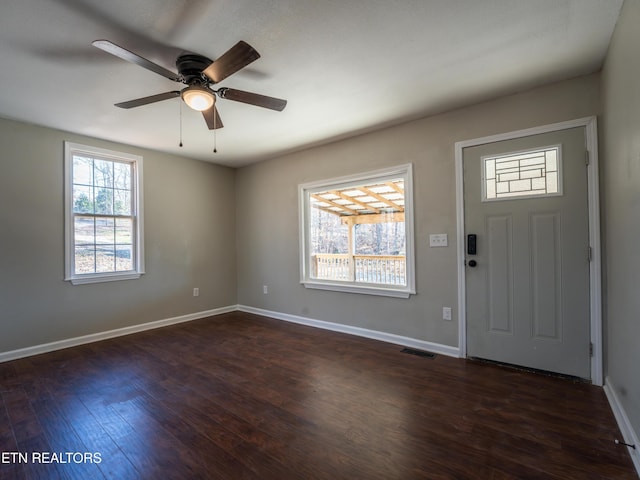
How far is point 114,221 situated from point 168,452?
3.18 meters

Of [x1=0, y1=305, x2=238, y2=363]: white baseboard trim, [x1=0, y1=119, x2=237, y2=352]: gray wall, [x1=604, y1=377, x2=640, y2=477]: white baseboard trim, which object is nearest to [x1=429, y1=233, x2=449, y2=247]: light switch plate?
[x1=604, y1=377, x2=640, y2=477]: white baseboard trim

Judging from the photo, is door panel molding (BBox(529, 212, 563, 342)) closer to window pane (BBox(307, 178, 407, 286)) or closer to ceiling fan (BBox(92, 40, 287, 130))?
window pane (BBox(307, 178, 407, 286))

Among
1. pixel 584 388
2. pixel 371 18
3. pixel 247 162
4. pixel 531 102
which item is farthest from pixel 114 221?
pixel 584 388

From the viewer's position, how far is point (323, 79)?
2.47 m

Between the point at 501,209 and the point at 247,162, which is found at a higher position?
the point at 247,162

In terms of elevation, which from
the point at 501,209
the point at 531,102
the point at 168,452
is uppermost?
the point at 531,102

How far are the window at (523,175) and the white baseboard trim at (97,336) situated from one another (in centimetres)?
421

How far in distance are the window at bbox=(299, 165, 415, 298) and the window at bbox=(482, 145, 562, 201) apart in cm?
78

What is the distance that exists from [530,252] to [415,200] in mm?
1167

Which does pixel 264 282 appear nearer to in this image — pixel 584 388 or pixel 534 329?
pixel 534 329

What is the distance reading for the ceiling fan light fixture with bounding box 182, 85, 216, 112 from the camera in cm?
207

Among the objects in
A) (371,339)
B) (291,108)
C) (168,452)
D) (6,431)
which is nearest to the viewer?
(168,452)

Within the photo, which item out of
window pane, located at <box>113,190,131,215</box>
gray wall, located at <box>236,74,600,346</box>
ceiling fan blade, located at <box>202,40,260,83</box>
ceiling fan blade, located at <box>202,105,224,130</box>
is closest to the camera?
ceiling fan blade, located at <box>202,40,260,83</box>

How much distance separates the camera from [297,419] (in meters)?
2.01
